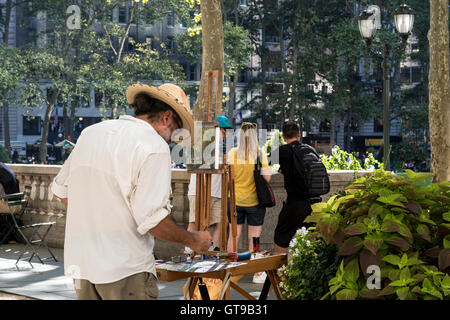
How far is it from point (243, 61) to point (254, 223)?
3880cm

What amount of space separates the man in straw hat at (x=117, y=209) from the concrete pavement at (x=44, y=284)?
492cm

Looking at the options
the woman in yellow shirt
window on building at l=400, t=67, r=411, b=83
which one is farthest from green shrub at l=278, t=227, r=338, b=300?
window on building at l=400, t=67, r=411, b=83

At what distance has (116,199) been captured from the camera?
3514 mm

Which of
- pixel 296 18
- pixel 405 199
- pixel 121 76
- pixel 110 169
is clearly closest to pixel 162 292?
pixel 405 199

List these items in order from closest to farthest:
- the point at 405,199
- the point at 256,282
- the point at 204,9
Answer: the point at 405,199 < the point at 256,282 < the point at 204,9

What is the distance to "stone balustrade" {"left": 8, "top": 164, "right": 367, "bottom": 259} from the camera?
10.5m

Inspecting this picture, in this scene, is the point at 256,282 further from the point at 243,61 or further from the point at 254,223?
the point at 243,61

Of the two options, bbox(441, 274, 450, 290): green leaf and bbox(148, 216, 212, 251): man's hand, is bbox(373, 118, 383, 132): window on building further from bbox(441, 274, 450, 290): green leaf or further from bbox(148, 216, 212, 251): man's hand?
bbox(148, 216, 212, 251): man's hand

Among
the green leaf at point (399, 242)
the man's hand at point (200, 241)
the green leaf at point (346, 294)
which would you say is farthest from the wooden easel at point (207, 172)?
the man's hand at point (200, 241)

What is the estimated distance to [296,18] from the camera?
180ft

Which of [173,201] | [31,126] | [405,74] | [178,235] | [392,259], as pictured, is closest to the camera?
[178,235]

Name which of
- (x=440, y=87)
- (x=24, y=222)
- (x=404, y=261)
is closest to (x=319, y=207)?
(x=404, y=261)

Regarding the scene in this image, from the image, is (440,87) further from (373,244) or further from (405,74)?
(405,74)

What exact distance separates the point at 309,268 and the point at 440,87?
12916mm
